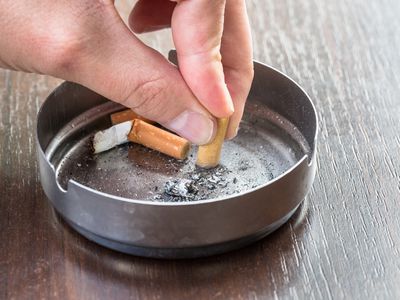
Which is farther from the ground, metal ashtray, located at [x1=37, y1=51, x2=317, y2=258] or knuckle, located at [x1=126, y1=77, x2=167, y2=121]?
knuckle, located at [x1=126, y1=77, x2=167, y2=121]

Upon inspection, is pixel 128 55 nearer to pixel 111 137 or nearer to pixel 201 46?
pixel 201 46

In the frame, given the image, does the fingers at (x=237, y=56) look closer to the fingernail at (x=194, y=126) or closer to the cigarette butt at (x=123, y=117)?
the fingernail at (x=194, y=126)

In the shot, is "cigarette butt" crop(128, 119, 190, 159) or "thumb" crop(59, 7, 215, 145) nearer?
"thumb" crop(59, 7, 215, 145)

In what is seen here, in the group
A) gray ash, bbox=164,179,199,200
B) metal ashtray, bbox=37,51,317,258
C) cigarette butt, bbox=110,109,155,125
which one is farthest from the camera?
cigarette butt, bbox=110,109,155,125

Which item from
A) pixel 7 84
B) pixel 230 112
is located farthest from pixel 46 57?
pixel 7 84

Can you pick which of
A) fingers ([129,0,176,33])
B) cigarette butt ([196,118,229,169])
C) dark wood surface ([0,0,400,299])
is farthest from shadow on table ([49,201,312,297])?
fingers ([129,0,176,33])

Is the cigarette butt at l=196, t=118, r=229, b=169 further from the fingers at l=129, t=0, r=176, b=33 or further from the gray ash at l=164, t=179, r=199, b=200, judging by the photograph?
the fingers at l=129, t=0, r=176, b=33

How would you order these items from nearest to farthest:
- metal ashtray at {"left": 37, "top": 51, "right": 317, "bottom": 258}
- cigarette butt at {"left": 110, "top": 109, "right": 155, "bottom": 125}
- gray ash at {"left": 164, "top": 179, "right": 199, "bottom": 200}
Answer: metal ashtray at {"left": 37, "top": 51, "right": 317, "bottom": 258} → gray ash at {"left": 164, "top": 179, "right": 199, "bottom": 200} → cigarette butt at {"left": 110, "top": 109, "right": 155, "bottom": 125}

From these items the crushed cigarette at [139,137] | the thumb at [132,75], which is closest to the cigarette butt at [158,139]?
the crushed cigarette at [139,137]
